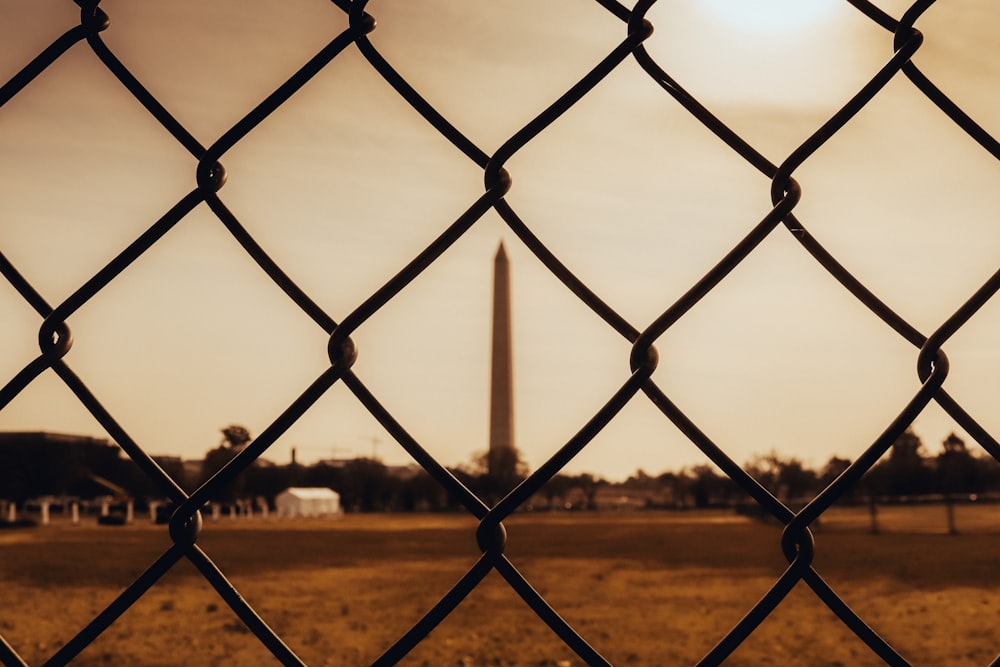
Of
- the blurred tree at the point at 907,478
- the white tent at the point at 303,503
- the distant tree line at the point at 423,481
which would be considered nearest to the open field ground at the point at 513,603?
the distant tree line at the point at 423,481

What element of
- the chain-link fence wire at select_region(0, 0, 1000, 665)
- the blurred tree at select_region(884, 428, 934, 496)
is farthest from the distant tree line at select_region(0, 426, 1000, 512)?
the chain-link fence wire at select_region(0, 0, 1000, 665)

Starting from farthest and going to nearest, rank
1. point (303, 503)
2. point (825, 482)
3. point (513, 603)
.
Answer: point (303, 503), point (825, 482), point (513, 603)

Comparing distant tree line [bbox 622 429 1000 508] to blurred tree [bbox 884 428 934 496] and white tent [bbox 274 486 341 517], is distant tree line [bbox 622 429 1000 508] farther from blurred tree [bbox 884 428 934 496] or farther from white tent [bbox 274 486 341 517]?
white tent [bbox 274 486 341 517]

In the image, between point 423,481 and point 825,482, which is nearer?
point 825,482

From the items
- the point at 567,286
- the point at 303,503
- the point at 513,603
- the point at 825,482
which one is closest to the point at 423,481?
the point at 303,503

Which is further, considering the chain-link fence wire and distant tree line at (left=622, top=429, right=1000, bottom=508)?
distant tree line at (left=622, top=429, right=1000, bottom=508)

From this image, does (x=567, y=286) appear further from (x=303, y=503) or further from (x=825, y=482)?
(x=303, y=503)

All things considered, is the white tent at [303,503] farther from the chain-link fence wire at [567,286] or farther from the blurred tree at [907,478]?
the chain-link fence wire at [567,286]

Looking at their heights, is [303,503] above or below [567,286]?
below
